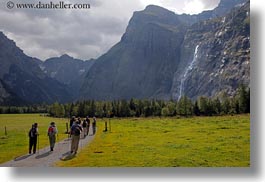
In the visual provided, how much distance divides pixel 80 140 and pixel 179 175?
335 cm

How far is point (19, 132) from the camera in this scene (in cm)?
1562

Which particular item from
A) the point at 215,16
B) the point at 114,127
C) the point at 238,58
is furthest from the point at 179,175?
the point at 215,16

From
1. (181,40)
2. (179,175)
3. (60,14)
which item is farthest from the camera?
(181,40)

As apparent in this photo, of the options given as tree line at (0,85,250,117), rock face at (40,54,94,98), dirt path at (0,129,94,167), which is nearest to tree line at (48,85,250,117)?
tree line at (0,85,250,117)

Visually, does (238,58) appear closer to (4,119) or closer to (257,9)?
(257,9)

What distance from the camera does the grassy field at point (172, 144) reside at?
49.1 feet

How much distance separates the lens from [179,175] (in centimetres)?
1469

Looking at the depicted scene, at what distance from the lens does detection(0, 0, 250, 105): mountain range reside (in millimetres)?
15594

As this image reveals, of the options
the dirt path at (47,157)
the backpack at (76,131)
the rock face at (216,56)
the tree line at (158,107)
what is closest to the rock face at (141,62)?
the tree line at (158,107)

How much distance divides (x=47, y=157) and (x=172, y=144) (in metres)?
3.61

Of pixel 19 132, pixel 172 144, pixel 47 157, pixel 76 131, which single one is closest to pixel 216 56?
pixel 172 144

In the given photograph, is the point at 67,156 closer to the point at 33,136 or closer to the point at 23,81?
the point at 33,136

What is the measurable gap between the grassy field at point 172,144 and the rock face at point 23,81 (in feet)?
5.58

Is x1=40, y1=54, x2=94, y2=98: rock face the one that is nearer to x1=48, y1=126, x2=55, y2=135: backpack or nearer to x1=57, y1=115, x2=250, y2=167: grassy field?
x1=48, y1=126, x2=55, y2=135: backpack
